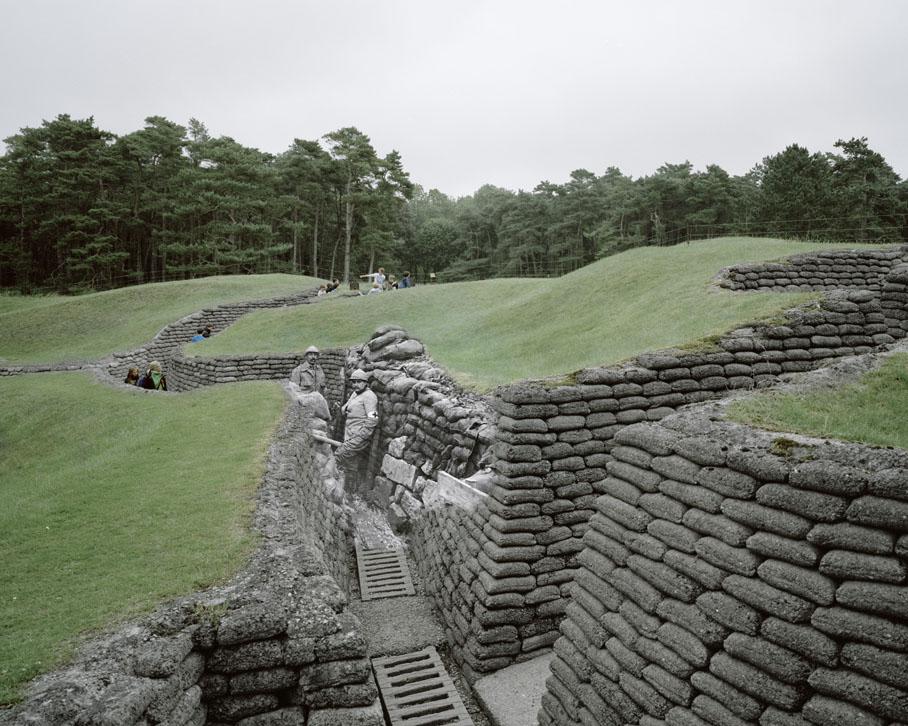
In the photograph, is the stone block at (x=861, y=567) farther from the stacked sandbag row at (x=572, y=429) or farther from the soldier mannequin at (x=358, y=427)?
the soldier mannequin at (x=358, y=427)

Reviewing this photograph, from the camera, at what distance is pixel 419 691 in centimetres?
600

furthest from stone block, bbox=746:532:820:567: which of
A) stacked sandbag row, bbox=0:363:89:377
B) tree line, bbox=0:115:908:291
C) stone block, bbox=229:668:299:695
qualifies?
tree line, bbox=0:115:908:291

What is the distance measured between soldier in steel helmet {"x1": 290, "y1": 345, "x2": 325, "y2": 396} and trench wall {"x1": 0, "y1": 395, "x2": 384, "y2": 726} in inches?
459

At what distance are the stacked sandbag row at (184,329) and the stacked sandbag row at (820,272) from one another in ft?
60.1

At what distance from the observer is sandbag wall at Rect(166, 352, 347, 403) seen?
16594 millimetres

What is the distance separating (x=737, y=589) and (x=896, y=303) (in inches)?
297

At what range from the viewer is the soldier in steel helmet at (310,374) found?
15.8 meters

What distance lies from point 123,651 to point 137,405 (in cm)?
991

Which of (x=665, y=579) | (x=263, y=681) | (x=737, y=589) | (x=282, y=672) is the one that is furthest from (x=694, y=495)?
(x=263, y=681)

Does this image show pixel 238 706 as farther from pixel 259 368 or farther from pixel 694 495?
pixel 259 368

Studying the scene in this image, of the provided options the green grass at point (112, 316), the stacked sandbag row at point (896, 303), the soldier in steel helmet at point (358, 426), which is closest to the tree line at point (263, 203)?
the green grass at point (112, 316)

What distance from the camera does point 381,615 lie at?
764 cm

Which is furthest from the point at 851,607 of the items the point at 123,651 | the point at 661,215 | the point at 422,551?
the point at 661,215

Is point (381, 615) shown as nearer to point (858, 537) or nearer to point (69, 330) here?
point (858, 537)
